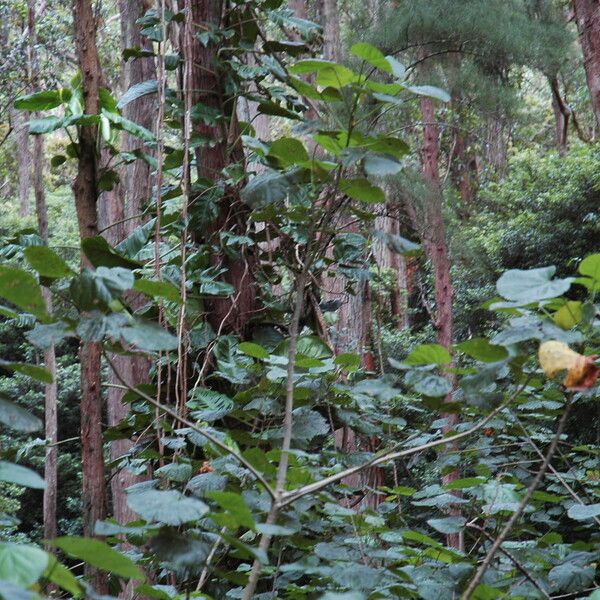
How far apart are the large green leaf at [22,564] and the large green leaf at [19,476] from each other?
106mm

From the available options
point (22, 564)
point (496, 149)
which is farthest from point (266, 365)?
point (496, 149)

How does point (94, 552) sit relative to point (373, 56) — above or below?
below

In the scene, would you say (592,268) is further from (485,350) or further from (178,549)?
(178,549)

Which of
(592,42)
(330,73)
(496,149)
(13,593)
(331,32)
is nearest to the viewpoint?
(13,593)

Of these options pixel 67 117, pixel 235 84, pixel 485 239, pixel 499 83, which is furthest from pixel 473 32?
pixel 67 117

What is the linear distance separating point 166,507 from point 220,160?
6.11 ft

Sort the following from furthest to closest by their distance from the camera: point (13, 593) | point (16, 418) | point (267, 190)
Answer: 1. point (267, 190)
2. point (16, 418)
3. point (13, 593)

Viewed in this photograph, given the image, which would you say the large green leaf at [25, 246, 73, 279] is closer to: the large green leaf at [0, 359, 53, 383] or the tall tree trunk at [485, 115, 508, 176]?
the large green leaf at [0, 359, 53, 383]

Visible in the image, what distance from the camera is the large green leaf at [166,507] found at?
91cm

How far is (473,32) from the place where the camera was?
7133 millimetres

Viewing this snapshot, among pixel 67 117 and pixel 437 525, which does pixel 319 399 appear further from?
pixel 67 117

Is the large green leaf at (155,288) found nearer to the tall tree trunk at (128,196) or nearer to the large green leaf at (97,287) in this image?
the large green leaf at (97,287)

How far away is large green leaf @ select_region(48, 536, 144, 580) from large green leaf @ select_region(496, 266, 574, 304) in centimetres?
56

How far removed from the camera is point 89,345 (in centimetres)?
141
